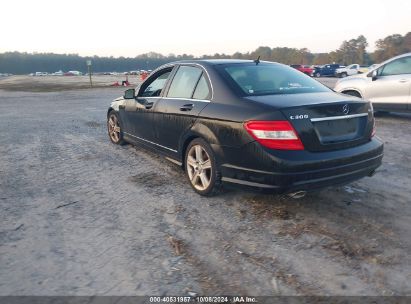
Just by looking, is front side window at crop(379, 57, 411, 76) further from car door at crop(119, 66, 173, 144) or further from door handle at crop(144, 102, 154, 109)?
door handle at crop(144, 102, 154, 109)

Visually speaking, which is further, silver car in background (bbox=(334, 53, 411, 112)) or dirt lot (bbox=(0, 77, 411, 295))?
silver car in background (bbox=(334, 53, 411, 112))

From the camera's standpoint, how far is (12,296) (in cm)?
256

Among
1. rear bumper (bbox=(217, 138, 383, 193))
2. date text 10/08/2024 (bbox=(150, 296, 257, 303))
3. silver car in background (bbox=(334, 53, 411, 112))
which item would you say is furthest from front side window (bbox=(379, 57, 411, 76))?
date text 10/08/2024 (bbox=(150, 296, 257, 303))

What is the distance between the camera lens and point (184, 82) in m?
4.92

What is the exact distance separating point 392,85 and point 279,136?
7.03m

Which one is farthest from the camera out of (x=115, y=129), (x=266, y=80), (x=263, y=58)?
(x=263, y=58)

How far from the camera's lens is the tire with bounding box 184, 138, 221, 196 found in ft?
13.4

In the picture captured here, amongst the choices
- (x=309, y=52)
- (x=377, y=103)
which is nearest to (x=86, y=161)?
(x=377, y=103)

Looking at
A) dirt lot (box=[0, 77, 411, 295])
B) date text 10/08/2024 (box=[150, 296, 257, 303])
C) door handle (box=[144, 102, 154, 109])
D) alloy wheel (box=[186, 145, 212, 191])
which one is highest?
door handle (box=[144, 102, 154, 109])

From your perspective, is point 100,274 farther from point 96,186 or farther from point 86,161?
point 86,161

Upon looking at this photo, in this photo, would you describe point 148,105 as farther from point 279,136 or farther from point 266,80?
point 279,136

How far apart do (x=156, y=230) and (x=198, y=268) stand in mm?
790

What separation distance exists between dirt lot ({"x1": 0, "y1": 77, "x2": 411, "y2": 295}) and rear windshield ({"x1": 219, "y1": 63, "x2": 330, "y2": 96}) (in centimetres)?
122

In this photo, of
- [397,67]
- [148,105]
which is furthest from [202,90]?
[397,67]
